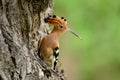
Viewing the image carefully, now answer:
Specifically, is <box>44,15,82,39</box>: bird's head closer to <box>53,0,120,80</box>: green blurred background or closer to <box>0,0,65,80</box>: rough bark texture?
<box>0,0,65,80</box>: rough bark texture

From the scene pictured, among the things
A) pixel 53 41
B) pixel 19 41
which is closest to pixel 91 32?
pixel 53 41

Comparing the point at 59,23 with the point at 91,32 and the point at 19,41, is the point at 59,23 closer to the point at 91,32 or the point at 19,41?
the point at 19,41

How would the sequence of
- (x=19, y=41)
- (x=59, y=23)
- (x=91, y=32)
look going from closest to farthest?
(x=19, y=41), (x=59, y=23), (x=91, y=32)

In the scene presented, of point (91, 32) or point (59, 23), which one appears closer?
point (59, 23)

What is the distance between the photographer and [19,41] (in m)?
4.15

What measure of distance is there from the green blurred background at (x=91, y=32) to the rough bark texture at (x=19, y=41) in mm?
3915

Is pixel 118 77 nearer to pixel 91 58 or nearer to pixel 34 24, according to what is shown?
pixel 91 58

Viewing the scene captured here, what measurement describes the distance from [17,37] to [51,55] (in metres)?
0.34

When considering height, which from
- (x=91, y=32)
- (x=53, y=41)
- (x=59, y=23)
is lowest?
(x=91, y=32)

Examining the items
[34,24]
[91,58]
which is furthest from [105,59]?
[34,24]

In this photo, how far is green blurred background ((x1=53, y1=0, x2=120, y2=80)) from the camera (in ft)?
27.8

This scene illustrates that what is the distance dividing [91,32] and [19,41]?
4509mm

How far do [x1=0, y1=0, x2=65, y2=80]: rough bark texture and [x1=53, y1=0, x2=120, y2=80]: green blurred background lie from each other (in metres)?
3.92

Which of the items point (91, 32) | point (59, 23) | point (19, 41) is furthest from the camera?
point (91, 32)
